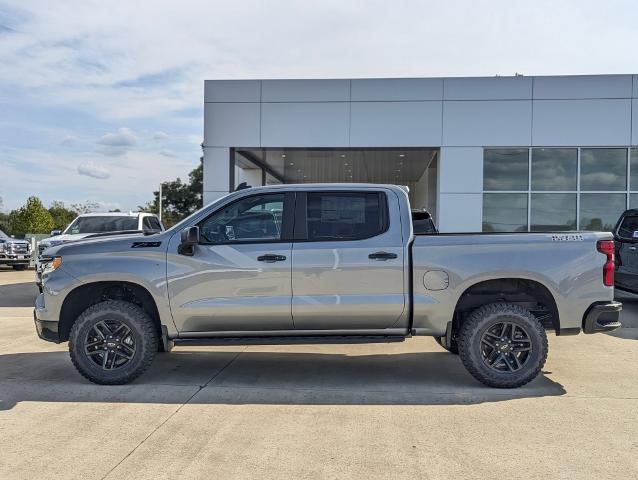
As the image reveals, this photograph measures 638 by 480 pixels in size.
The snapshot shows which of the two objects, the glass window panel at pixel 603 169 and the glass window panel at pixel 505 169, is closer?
the glass window panel at pixel 603 169

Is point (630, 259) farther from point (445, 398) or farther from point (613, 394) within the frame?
point (445, 398)

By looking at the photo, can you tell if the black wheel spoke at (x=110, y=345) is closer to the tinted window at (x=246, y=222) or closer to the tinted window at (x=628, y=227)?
the tinted window at (x=246, y=222)

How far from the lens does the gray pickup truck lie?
551 cm

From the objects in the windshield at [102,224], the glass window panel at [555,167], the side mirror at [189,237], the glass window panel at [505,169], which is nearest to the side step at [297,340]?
the side mirror at [189,237]

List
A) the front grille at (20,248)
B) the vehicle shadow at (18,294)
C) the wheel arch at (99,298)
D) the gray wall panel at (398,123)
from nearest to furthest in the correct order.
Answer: the wheel arch at (99,298) < the vehicle shadow at (18,294) < the gray wall panel at (398,123) < the front grille at (20,248)

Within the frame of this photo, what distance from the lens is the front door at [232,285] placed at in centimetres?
553

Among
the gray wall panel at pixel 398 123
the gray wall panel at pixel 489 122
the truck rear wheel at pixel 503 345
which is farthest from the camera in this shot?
the gray wall panel at pixel 398 123

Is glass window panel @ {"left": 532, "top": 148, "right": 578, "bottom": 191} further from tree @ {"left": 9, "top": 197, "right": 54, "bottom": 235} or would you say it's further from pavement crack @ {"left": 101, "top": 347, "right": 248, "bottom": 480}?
tree @ {"left": 9, "top": 197, "right": 54, "bottom": 235}

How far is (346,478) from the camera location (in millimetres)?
3602

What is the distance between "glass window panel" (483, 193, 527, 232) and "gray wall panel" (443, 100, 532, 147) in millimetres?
1397

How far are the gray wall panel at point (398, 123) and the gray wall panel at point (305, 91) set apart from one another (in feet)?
1.67

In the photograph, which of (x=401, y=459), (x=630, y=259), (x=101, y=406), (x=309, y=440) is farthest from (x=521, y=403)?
(x=630, y=259)

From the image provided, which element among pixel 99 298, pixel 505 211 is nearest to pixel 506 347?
pixel 99 298

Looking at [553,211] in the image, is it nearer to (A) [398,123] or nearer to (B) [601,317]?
(A) [398,123]
